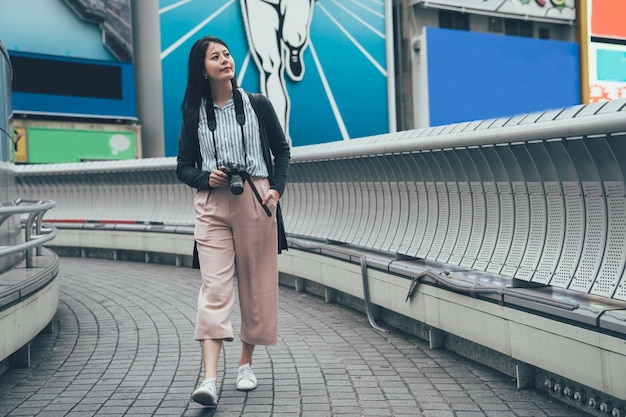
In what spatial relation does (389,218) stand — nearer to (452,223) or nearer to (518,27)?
(452,223)

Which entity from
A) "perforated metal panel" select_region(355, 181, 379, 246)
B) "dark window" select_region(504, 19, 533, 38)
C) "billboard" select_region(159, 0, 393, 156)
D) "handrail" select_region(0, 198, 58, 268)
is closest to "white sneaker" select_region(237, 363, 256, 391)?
"handrail" select_region(0, 198, 58, 268)

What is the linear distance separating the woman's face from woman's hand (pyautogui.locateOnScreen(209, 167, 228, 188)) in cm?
53

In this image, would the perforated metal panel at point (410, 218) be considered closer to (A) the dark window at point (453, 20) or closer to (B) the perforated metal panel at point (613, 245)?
(B) the perforated metal panel at point (613, 245)

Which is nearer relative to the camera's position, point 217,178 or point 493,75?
point 217,178

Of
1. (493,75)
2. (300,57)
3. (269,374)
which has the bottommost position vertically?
(269,374)

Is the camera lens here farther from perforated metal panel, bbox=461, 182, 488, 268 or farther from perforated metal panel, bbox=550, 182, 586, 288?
perforated metal panel, bbox=461, 182, 488, 268

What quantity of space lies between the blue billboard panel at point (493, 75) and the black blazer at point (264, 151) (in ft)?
114

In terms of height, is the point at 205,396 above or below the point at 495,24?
below

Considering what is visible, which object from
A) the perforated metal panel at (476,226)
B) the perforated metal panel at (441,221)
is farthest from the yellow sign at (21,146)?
the perforated metal panel at (476,226)

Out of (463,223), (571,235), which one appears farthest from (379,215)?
(571,235)

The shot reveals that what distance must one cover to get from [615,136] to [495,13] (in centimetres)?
4201

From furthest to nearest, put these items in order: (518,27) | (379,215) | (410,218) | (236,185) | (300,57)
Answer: (518,27) → (300,57) → (379,215) → (410,218) → (236,185)

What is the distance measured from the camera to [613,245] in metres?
3.86

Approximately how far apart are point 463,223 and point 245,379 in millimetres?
2012
